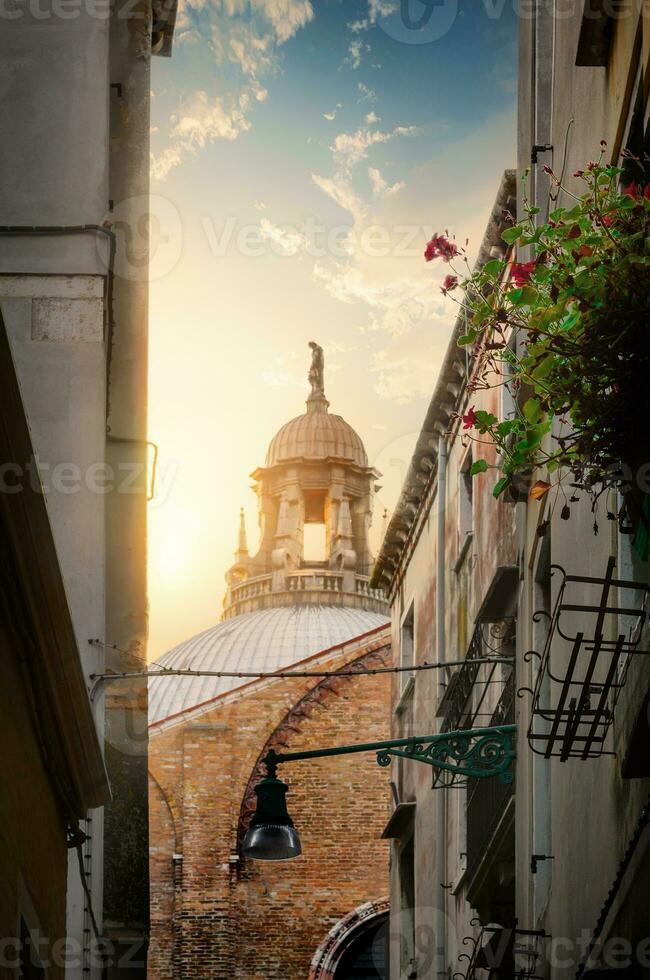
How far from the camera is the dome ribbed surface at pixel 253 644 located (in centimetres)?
5119

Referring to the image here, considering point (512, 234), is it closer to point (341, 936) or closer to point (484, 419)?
point (484, 419)

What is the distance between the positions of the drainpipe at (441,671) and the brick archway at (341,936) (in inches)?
891

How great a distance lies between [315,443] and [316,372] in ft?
18.5

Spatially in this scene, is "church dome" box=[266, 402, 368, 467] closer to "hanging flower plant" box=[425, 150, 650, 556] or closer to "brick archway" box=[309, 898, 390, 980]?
"brick archway" box=[309, 898, 390, 980]

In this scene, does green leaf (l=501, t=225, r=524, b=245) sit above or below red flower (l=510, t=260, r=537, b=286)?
above

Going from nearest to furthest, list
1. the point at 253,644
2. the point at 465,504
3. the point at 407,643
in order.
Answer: the point at 465,504 < the point at 407,643 < the point at 253,644

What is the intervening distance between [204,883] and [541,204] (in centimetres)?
3133

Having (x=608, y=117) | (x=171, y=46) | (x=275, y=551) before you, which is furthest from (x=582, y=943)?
(x=275, y=551)

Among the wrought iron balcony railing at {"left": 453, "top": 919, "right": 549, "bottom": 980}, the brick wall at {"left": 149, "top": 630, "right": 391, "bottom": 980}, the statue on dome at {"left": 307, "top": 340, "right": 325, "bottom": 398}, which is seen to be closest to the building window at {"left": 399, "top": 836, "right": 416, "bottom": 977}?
the wrought iron balcony railing at {"left": 453, "top": 919, "right": 549, "bottom": 980}

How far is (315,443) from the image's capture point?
60125mm

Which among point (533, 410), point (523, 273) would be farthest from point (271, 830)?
point (523, 273)

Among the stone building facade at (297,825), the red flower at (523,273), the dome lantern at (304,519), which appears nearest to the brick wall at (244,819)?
the stone building facade at (297,825)

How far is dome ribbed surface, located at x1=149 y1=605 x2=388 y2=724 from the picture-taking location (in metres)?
51.2

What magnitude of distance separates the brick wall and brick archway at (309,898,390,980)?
0.62 ft
